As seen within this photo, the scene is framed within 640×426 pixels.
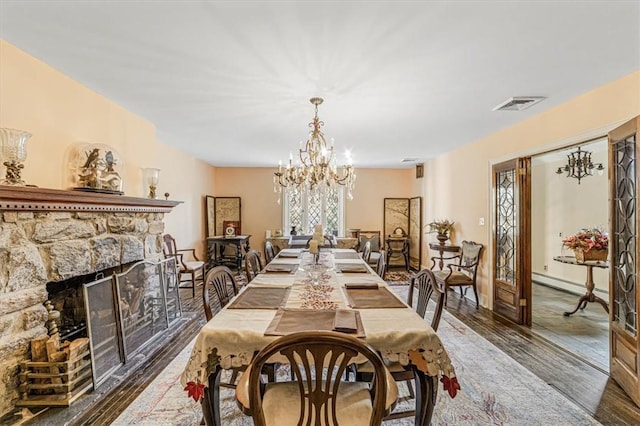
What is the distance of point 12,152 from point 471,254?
198 inches

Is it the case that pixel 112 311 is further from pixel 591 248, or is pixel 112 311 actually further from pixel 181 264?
pixel 591 248

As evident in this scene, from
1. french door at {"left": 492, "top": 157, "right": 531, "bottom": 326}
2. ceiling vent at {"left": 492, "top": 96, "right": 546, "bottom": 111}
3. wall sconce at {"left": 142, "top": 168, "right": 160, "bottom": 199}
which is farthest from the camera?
french door at {"left": 492, "top": 157, "right": 531, "bottom": 326}

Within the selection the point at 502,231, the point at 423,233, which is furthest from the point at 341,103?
the point at 423,233

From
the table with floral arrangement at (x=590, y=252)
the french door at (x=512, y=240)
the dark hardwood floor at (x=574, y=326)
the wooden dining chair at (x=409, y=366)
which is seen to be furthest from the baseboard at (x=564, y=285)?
the wooden dining chair at (x=409, y=366)

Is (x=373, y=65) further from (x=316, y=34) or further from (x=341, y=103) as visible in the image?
(x=341, y=103)

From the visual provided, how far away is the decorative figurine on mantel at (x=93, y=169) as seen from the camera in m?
2.71

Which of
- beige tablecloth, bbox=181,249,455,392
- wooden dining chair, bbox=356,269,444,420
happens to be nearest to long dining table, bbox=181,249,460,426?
beige tablecloth, bbox=181,249,455,392

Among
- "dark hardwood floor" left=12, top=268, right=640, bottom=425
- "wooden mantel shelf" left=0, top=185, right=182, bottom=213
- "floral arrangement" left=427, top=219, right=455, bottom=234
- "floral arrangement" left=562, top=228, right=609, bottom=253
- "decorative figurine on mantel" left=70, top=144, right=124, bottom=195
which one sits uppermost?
"decorative figurine on mantel" left=70, top=144, right=124, bottom=195

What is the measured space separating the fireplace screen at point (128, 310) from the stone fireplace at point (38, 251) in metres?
0.23

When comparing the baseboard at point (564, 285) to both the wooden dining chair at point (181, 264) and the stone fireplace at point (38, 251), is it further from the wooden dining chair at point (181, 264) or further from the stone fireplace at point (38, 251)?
the stone fireplace at point (38, 251)

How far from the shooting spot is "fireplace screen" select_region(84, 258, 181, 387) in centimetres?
248

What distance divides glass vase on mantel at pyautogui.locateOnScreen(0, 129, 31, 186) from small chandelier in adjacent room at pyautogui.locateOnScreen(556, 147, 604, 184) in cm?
596

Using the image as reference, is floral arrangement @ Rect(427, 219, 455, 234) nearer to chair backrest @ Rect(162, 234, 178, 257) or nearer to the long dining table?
the long dining table

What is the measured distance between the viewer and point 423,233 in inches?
272
